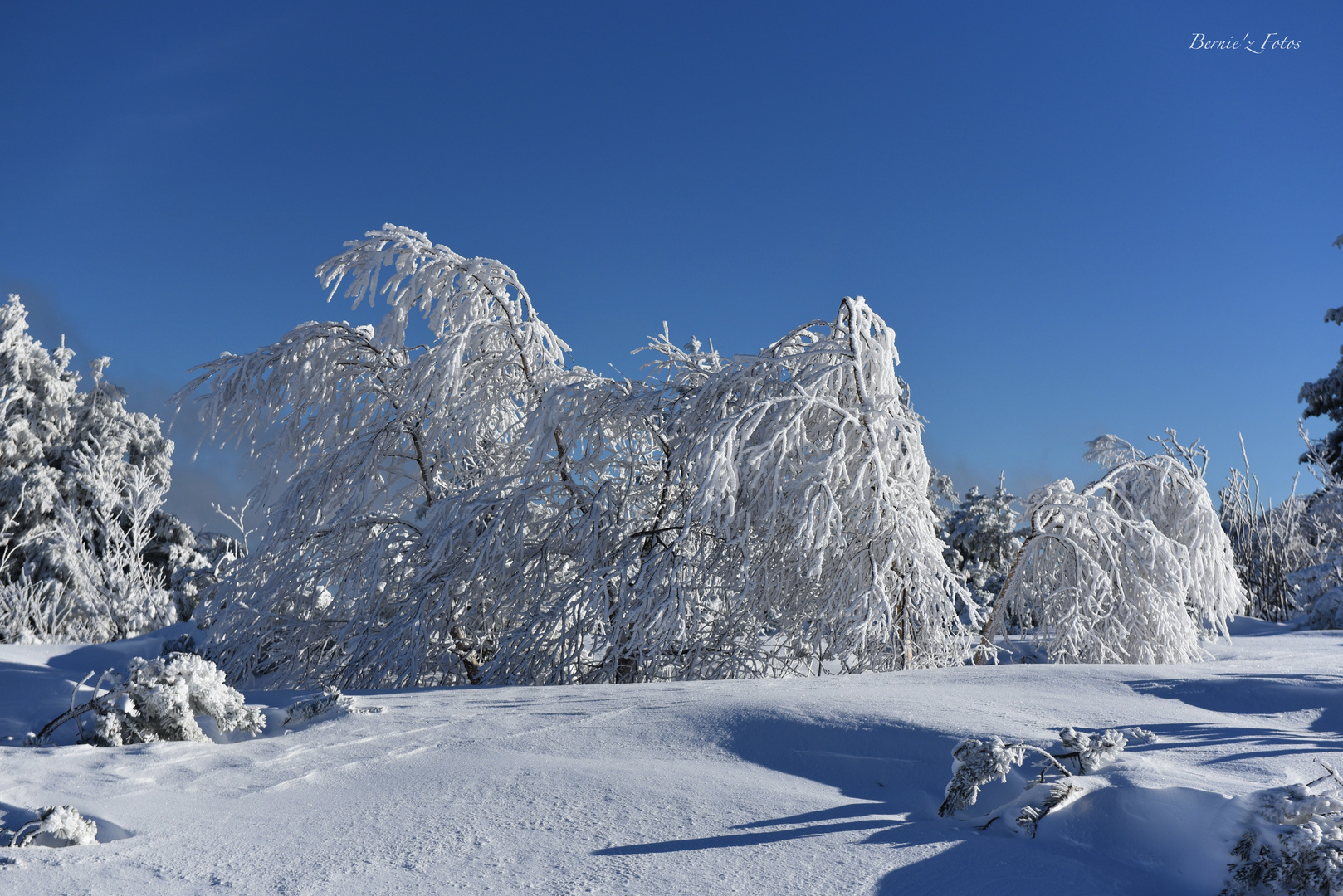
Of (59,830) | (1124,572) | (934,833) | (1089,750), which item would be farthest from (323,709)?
(1124,572)

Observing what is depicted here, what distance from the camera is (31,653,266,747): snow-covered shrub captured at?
9.23 ft

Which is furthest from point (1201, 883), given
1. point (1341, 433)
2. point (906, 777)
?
point (1341, 433)

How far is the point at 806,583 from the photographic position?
5066 mm

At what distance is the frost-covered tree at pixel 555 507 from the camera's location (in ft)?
15.7

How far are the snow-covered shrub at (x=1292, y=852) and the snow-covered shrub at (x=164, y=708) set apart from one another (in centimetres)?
296

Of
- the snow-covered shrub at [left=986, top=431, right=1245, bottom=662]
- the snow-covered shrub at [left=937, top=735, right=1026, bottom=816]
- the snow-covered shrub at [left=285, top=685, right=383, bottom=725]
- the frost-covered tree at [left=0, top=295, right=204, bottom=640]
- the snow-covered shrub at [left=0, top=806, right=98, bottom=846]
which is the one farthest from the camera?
the frost-covered tree at [left=0, top=295, right=204, bottom=640]

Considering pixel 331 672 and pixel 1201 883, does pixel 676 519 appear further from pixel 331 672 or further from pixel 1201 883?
pixel 1201 883

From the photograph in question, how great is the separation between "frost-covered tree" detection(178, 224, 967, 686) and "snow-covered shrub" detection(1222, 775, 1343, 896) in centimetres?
254

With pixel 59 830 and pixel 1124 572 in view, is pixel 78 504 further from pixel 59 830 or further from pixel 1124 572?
pixel 1124 572

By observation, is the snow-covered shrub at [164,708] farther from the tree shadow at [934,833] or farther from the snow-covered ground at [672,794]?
the tree shadow at [934,833]

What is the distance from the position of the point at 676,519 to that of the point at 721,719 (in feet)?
8.59

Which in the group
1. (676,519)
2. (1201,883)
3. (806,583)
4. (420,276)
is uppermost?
(420,276)

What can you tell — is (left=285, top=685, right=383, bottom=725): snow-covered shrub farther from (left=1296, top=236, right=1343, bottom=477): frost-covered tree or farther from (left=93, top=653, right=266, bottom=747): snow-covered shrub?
(left=1296, top=236, right=1343, bottom=477): frost-covered tree

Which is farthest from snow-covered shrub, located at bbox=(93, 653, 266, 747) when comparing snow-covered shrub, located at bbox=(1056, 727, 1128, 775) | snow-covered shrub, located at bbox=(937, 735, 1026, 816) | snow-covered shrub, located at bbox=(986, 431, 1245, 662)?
snow-covered shrub, located at bbox=(986, 431, 1245, 662)
